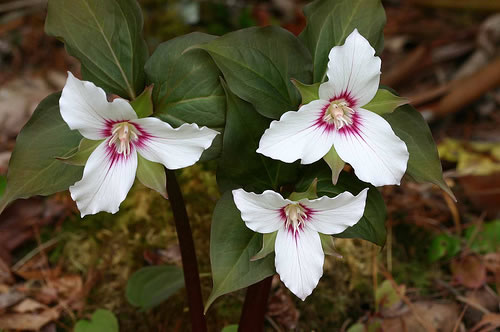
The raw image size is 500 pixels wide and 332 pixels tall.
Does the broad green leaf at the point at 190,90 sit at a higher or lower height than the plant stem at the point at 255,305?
higher

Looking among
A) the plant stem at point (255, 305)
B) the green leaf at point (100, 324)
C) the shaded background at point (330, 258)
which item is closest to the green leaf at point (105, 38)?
the plant stem at point (255, 305)

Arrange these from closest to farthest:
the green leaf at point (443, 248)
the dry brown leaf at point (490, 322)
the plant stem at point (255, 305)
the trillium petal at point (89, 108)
→ 1. the trillium petal at point (89, 108)
2. the plant stem at point (255, 305)
3. the dry brown leaf at point (490, 322)
4. the green leaf at point (443, 248)

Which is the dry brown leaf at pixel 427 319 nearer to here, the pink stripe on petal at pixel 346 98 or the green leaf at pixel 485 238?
the green leaf at pixel 485 238

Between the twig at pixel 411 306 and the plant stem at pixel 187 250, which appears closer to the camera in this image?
the plant stem at pixel 187 250

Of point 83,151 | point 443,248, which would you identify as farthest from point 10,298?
point 443,248

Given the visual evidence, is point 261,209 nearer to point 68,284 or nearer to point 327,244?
point 327,244

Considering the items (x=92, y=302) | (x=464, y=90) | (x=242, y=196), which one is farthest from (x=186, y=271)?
(x=464, y=90)
